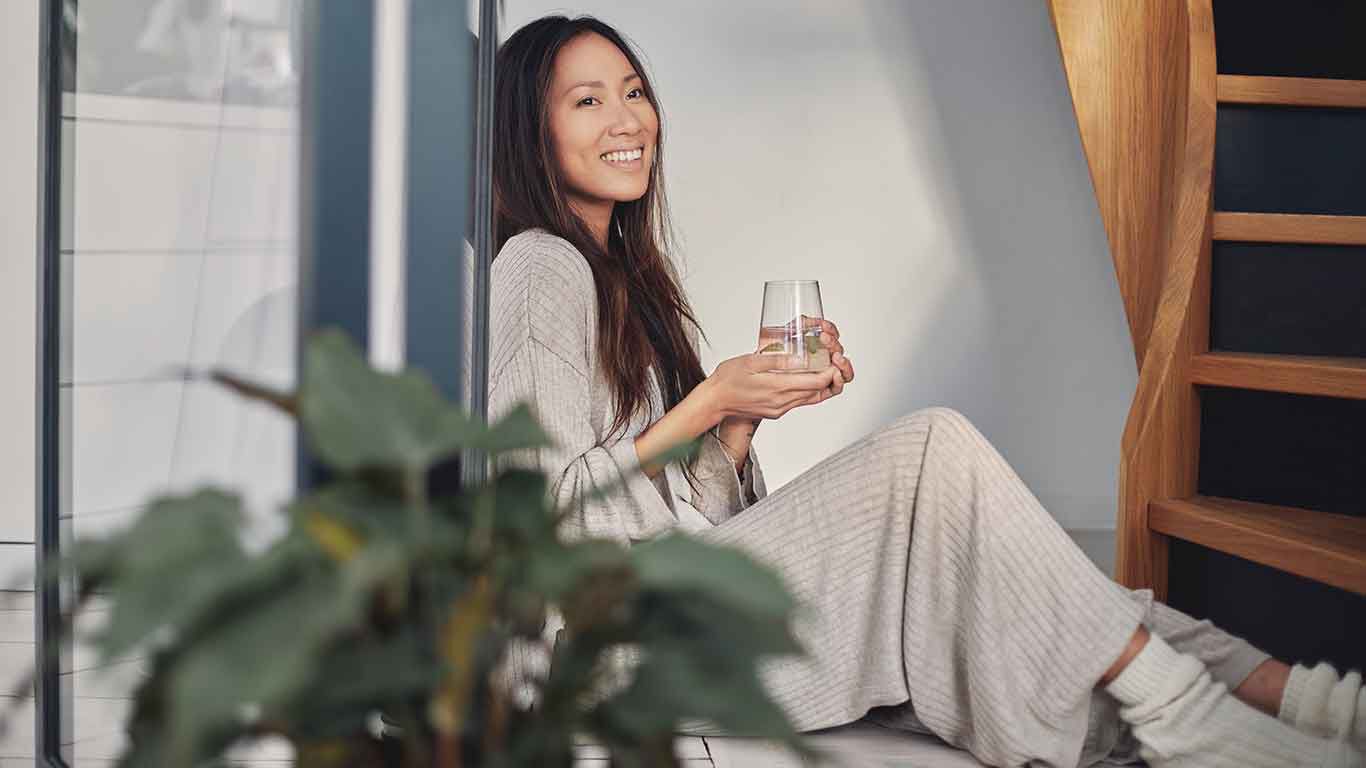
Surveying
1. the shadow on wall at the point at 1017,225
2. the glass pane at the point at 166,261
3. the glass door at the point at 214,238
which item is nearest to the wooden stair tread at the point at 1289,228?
the glass door at the point at 214,238

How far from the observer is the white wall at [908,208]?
372 cm

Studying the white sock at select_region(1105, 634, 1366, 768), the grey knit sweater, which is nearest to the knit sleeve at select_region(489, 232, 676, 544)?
the grey knit sweater

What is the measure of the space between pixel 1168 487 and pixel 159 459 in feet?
4.52

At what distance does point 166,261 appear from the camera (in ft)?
4.41

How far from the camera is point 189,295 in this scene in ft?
4.29

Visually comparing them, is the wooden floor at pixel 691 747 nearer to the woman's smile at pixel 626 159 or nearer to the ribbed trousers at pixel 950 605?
the ribbed trousers at pixel 950 605

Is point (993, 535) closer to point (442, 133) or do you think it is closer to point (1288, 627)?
point (1288, 627)

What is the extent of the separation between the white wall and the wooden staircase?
163 cm

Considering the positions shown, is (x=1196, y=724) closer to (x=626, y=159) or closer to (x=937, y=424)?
(x=937, y=424)

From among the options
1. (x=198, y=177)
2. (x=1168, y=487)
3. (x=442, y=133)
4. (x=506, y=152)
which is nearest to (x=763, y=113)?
(x=506, y=152)

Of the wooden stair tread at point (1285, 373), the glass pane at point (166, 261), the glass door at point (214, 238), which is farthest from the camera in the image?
the wooden stair tread at point (1285, 373)

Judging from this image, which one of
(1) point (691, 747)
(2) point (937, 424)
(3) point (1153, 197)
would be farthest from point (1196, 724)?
(3) point (1153, 197)

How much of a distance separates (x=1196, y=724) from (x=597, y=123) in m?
1.18

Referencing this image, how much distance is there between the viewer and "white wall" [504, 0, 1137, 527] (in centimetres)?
372
